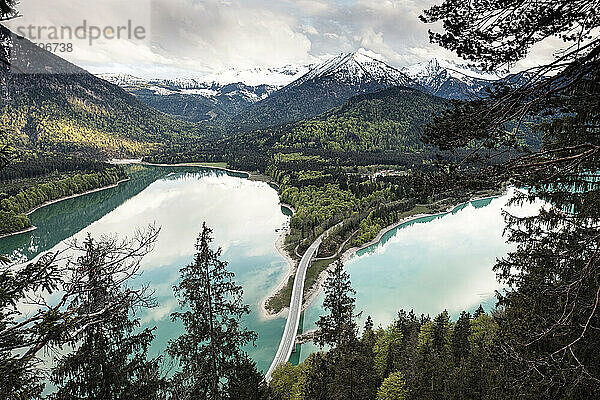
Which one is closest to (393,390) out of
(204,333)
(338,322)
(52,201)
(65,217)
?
(338,322)

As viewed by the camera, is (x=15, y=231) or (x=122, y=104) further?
(x=122, y=104)

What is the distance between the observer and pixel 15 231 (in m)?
47.0

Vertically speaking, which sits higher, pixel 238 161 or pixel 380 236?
pixel 238 161

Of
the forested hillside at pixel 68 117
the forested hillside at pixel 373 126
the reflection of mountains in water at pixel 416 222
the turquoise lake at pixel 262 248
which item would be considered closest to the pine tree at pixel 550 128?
the turquoise lake at pixel 262 248

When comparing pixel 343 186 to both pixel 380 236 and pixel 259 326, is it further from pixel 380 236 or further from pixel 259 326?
pixel 259 326

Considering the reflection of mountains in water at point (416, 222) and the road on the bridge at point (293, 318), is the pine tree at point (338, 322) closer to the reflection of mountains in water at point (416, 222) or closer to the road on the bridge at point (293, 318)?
the road on the bridge at point (293, 318)

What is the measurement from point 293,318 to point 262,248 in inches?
688

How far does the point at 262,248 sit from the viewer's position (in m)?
41.7

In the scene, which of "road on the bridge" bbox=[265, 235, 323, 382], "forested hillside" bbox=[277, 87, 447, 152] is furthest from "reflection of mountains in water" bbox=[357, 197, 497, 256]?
"forested hillside" bbox=[277, 87, 447, 152]

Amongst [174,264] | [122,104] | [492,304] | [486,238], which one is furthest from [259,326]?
[122,104]

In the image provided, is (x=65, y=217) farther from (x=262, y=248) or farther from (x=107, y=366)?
(x=107, y=366)

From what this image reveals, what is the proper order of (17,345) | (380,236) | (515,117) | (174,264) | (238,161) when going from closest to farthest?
1. (17,345)
2. (515,117)
3. (174,264)
4. (380,236)
5. (238,161)

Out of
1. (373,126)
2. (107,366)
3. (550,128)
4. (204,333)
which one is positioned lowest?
(204,333)

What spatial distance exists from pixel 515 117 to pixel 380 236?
145 feet
